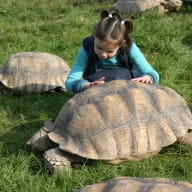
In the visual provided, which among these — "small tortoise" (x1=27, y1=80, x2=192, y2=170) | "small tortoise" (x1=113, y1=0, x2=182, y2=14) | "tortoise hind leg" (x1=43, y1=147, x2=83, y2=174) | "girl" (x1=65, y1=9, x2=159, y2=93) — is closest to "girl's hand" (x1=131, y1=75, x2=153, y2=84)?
"girl" (x1=65, y1=9, x2=159, y2=93)

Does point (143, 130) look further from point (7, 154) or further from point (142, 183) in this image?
point (7, 154)

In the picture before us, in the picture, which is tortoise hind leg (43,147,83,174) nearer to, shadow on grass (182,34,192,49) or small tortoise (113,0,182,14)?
Answer: shadow on grass (182,34,192,49)

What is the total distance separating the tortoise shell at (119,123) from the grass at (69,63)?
0.17 metres

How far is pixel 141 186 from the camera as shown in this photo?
2.11 metres

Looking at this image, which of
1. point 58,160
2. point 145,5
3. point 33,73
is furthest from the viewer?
point 145,5

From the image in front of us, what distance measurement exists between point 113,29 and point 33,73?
1.83 m

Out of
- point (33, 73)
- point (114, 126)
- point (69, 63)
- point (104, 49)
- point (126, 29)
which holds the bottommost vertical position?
point (69, 63)

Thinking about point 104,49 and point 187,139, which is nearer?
point 187,139

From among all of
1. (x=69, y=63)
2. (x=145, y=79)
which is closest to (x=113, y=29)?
(x=145, y=79)

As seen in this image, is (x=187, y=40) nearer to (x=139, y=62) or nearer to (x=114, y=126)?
(x=139, y=62)

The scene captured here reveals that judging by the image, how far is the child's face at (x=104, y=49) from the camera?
3.45 m

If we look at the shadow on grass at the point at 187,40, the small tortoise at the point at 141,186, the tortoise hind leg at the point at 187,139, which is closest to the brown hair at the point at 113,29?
the tortoise hind leg at the point at 187,139

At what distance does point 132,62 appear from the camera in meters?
3.99

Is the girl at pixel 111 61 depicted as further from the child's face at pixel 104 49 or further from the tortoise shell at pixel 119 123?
the tortoise shell at pixel 119 123
